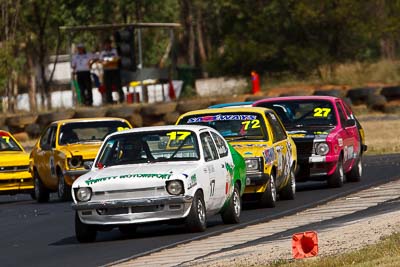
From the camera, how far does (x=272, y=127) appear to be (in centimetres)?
1917

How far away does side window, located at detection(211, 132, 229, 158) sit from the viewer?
1642 centimetres

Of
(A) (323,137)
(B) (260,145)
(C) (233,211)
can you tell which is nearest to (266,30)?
(A) (323,137)

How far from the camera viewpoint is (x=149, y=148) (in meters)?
16.0

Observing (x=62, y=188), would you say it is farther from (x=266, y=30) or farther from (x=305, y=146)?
(x=266, y=30)

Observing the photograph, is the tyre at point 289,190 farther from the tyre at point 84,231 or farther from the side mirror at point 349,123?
the tyre at point 84,231

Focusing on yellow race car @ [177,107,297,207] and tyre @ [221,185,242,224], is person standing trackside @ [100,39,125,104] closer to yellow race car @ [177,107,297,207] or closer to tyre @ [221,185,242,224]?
yellow race car @ [177,107,297,207]

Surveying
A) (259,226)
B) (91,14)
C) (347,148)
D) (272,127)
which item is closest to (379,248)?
(259,226)

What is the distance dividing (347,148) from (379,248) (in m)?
10.4

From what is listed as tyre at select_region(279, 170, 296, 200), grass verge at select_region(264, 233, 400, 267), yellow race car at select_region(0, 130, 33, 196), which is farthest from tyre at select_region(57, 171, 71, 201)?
grass verge at select_region(264, 233, 400, 267)

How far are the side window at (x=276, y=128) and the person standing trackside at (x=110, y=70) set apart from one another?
23.9 metres

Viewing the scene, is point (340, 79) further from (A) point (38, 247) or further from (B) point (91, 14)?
(A) point (38, 247)

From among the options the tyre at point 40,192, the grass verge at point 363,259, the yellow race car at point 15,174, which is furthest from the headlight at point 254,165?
the yellow race car at point 15,174

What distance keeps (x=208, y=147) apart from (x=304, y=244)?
4.76 metres

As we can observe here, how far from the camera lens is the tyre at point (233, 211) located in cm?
1625
